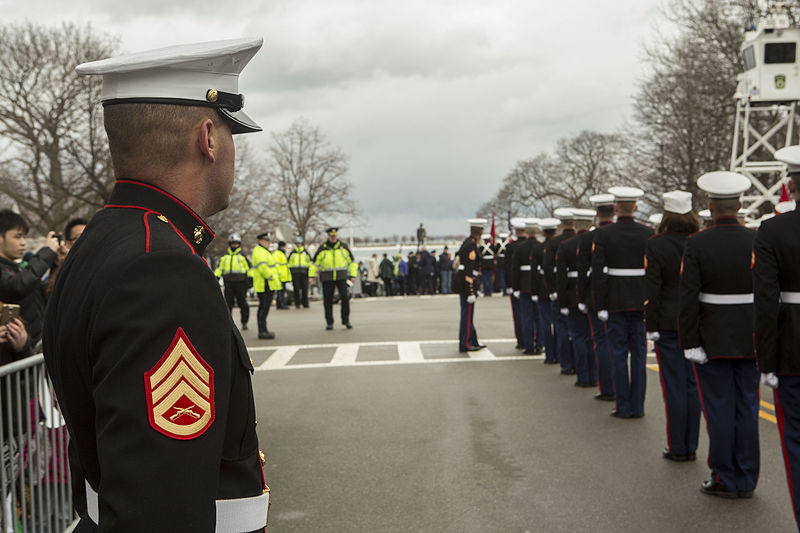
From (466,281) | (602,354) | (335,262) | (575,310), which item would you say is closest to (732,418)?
(602,354)

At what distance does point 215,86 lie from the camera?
182 cm

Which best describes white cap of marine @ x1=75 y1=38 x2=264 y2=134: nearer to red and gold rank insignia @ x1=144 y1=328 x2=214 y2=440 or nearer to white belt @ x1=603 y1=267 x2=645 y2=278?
Result: red and gold rank insignia @ x1=144 y1=328 x2=214 y2=440

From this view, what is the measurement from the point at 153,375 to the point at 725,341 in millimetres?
4975

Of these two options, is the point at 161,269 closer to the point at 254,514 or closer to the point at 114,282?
the point at 114,282

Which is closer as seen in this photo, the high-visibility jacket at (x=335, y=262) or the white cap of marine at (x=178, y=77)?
the white cap of marine at (x=178, y=77)

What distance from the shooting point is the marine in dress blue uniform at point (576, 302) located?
9625 mm

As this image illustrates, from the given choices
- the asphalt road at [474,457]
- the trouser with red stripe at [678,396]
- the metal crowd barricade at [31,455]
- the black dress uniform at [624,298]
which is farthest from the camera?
the black dress uniform at [624,298]

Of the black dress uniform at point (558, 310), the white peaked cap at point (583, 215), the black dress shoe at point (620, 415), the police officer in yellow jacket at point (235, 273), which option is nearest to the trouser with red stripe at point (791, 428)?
the black dress shoe at point (620, 415)

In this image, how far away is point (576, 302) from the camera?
32.4 feet

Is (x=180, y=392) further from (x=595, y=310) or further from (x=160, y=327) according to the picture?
(x=595, y=310)

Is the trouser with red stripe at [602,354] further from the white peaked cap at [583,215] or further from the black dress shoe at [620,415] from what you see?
the white peaked cap at [583,215]

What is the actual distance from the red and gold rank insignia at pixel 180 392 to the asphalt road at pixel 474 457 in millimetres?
3608

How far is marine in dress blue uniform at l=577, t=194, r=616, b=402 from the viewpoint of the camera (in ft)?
28.2

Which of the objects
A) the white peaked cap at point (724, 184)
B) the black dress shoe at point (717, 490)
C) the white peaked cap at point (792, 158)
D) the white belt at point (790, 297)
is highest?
the white peaked cap at point (792, 158)
